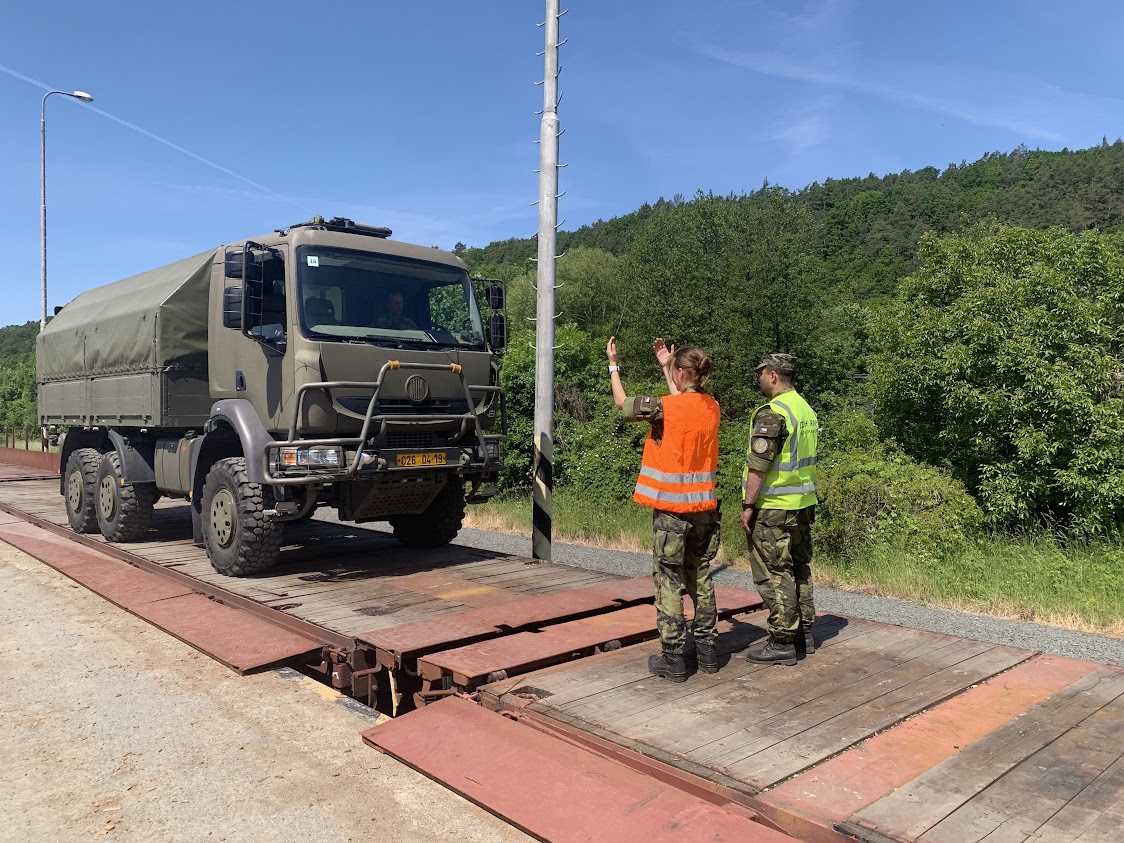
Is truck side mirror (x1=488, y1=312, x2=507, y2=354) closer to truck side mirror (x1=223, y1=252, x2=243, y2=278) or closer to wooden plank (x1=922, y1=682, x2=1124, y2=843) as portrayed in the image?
truck side mirror (x1=223, y1=252, x2=243, y2=278)

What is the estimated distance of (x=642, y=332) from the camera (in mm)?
38906

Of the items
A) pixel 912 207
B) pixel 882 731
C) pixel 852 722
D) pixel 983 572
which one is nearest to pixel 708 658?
pixel 852 722

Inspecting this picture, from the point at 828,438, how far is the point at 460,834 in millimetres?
18295

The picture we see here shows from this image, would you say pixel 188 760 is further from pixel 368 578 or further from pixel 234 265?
pixel 234 265

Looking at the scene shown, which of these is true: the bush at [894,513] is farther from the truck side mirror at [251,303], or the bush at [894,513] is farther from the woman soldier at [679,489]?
the truck side mirror at [251,303]

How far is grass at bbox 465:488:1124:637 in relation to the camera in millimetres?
6852

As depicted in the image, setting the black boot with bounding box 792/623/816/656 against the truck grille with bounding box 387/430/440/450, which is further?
the truck grille with bounding box 387/430/440/450

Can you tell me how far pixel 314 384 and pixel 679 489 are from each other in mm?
3308

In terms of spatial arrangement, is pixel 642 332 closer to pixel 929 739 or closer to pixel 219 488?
pixel 219 488

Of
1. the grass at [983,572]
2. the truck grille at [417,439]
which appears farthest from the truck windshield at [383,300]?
the grass at [983,572]

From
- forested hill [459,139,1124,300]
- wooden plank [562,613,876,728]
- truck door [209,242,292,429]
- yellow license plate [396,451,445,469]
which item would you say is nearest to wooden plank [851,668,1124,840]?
wooden plank [562,613,876,728]

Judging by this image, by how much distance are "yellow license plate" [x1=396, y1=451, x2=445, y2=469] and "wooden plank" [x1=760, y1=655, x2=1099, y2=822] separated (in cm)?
424

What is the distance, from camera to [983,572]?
8.39 metres

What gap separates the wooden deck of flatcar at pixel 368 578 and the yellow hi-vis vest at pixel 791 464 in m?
2.34
